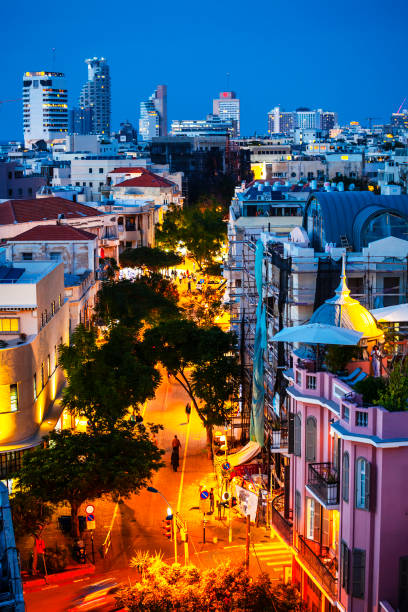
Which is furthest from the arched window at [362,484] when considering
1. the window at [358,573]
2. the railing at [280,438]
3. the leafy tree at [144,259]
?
the leafy tree at [144,259]

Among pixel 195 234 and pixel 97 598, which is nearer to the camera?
pixel 97 598

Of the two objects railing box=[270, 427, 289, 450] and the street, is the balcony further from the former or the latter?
the street

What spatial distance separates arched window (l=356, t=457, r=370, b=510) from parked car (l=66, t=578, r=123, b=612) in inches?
289

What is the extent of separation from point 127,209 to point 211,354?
5157 cm

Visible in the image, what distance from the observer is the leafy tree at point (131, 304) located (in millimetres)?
54938

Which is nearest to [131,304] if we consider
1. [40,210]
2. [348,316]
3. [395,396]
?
[40,210]

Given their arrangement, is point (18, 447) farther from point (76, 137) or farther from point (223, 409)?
point (76, 137)

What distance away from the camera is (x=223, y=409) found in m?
36.1

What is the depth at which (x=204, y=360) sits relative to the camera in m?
37.3

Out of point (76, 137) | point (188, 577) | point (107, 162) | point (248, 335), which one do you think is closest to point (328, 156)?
point (107, 162)

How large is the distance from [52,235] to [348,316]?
37796mm

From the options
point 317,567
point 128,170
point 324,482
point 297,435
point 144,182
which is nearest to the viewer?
point 324,482

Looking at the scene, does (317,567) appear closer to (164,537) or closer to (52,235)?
(164,537)

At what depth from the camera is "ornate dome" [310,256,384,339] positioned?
894 inches
